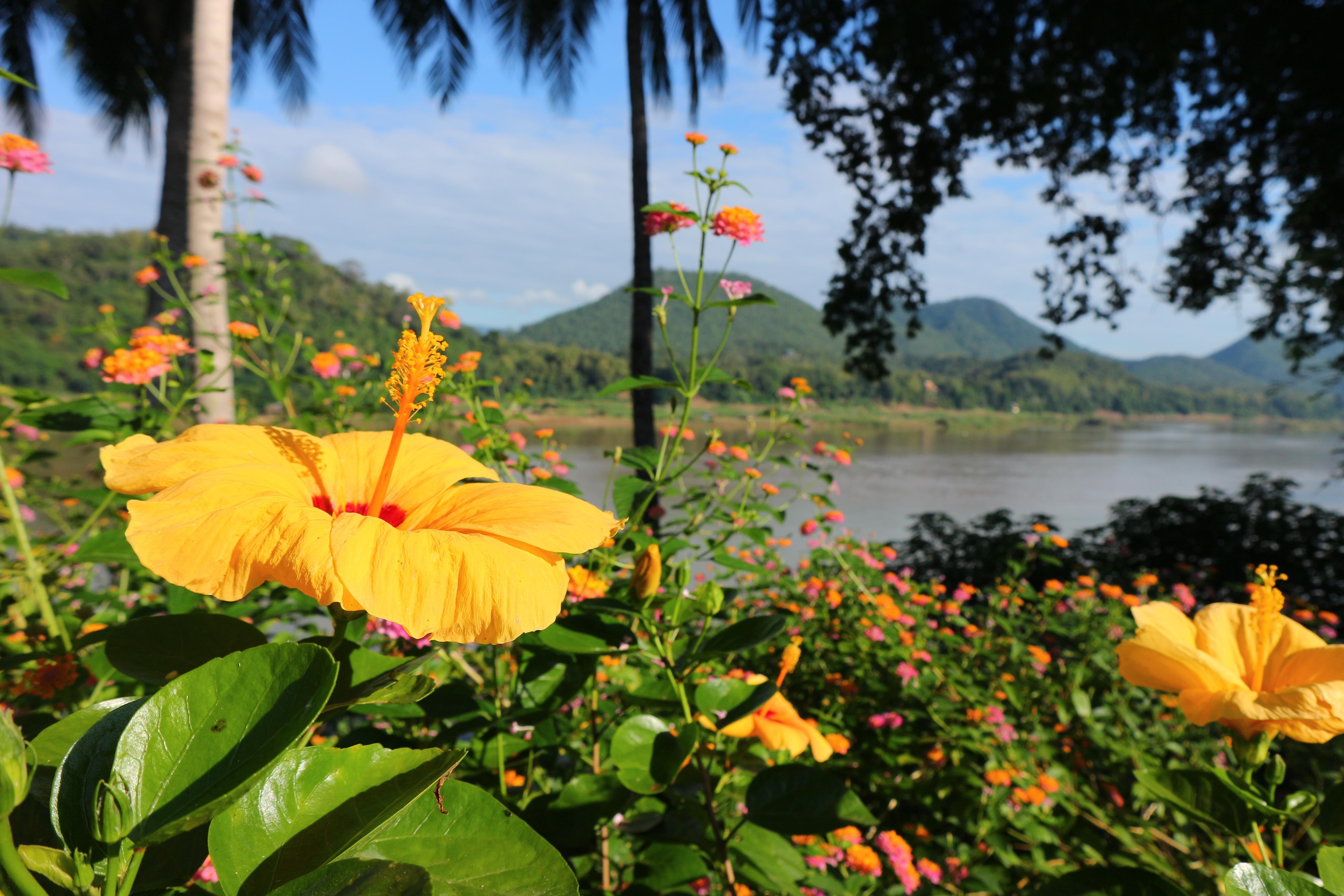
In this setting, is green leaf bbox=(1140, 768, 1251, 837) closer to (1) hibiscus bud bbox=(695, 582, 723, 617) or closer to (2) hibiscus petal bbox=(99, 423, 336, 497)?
(1) hibiscus bud bbox=(695, 582, 723, 617)

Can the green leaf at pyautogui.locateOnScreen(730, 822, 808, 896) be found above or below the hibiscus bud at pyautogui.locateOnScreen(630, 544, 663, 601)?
below

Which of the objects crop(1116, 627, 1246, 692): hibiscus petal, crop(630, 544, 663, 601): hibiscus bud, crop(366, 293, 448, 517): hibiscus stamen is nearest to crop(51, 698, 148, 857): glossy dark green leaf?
crop(366, 293, 448, 517): hibiscus stamen

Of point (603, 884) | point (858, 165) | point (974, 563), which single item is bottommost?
point (974, 563)

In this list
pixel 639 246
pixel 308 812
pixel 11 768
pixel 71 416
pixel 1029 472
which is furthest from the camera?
pixel 1029 472

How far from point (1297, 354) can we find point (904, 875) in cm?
683

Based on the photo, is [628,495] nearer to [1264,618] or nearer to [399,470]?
[399,470]

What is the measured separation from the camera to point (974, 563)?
5453 millimetres

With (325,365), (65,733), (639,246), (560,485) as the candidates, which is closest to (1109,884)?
(65,733)

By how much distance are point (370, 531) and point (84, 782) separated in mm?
196

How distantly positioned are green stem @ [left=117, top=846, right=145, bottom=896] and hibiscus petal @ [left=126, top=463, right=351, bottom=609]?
0.44ft

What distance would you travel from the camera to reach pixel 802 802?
0.87 m

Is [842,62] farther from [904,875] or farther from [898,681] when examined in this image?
[904,875]

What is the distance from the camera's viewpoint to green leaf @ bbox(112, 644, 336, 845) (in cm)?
34

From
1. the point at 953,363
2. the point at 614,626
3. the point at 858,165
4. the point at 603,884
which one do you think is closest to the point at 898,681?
the point at 603,884
